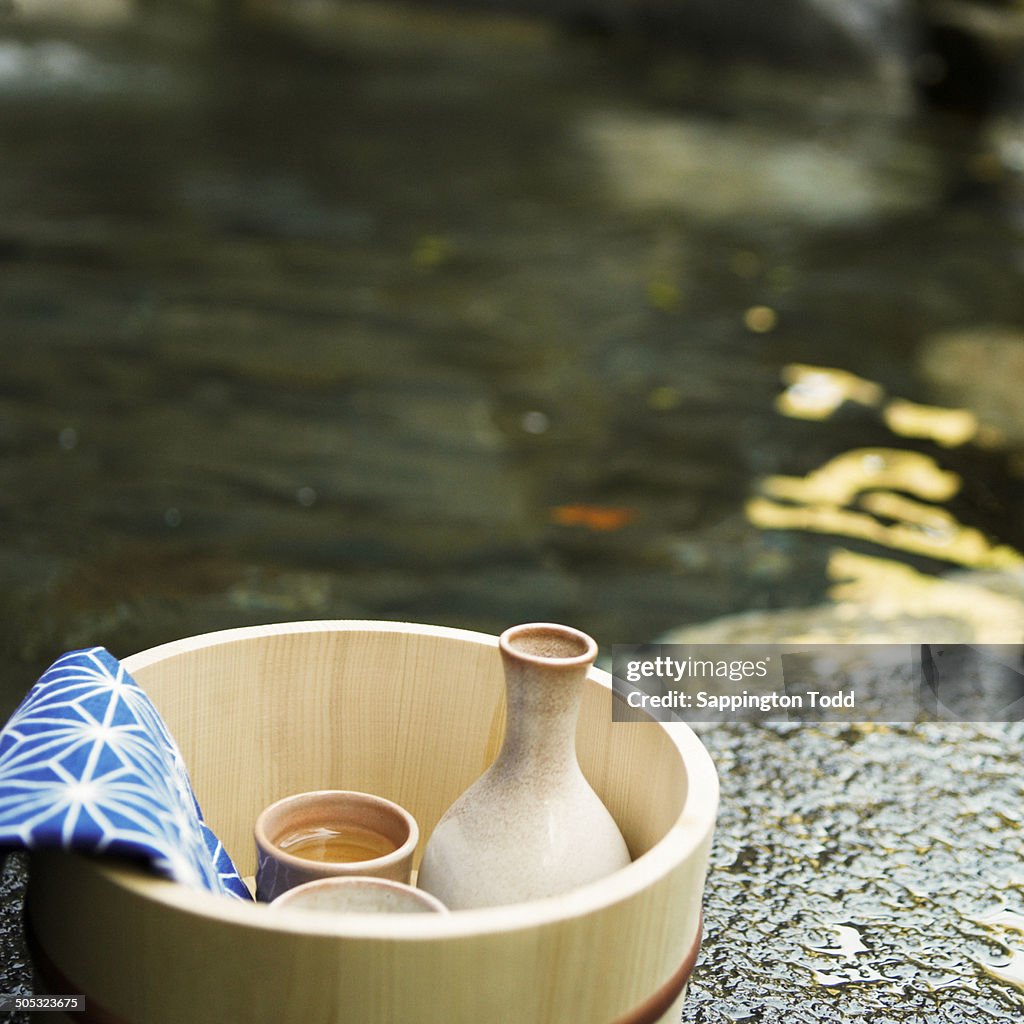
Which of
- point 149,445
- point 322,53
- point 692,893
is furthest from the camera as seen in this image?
point 322,53

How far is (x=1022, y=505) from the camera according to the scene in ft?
12.9

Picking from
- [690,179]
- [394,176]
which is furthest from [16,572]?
[690,179]

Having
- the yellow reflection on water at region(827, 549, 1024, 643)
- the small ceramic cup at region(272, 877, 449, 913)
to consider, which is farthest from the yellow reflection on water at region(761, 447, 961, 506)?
the small ceramic cup at region(272, 877, 449, 913)

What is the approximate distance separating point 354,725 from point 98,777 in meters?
0.42

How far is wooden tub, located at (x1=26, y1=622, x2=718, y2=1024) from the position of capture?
34.1 inches

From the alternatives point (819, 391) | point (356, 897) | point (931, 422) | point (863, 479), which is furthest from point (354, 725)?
point (819, 391)

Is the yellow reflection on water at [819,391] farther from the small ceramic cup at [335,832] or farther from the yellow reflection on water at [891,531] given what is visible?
the small ceramic cup at [335,832]

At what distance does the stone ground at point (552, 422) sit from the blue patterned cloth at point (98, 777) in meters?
0.57

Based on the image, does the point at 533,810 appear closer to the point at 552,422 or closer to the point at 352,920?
the point at 352,920

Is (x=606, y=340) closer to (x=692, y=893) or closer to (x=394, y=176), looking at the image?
(x=394, y=176)

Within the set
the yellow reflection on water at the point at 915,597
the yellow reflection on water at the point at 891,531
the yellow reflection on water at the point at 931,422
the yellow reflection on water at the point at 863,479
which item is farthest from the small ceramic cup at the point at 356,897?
the yellow reflection on water at the point at 931,422

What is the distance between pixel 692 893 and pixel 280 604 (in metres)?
2.19

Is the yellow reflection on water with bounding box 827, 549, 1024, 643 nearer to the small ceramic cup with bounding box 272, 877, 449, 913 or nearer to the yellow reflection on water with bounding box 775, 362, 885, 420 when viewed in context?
the yellow reflection on water with bounding box 775, 362, 885, 420

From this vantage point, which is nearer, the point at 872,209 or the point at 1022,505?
the point at 1022,505
